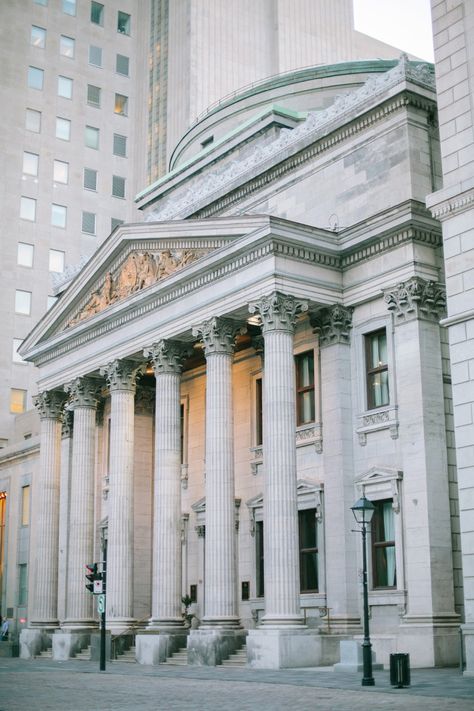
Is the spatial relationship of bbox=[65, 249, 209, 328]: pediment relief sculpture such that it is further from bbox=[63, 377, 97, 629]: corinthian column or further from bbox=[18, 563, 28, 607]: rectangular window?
bbox=[18, 563, 28, 607]: rectangular window

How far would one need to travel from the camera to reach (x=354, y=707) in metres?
17.8

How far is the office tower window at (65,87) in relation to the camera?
76750 mm

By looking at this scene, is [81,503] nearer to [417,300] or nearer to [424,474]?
[424,474]

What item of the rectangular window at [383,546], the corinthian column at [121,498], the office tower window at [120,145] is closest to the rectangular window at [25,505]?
the corinthian column at [121,498]

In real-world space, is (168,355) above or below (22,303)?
below

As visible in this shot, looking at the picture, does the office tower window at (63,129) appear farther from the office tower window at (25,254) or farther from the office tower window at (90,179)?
the office tower window at (25,254)

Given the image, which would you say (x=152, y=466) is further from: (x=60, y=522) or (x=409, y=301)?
(x=409, y=301)

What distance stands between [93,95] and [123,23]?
29.4 feet

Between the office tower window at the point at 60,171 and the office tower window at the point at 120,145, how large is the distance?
5.16 metres

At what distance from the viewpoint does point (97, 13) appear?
81.4 metres

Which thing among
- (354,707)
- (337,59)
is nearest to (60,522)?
(354,707)

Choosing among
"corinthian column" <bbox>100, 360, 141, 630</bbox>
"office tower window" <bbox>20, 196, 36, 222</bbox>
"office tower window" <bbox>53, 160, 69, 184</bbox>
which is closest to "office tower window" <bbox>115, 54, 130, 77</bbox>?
"office tower window" <bbox>53, 160, 69, 184</bbox>

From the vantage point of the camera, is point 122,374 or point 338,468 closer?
point 338,468

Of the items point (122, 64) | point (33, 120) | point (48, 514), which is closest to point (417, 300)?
point (48, 514)
